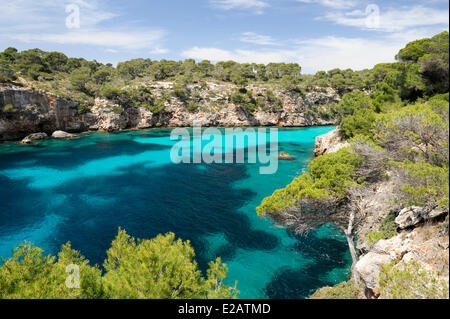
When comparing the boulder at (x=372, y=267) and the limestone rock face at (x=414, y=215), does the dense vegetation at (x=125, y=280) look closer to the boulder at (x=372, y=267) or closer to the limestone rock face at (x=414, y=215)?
the boulder at (x=372, y=267)

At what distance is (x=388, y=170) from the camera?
11.4 meters

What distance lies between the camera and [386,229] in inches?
404

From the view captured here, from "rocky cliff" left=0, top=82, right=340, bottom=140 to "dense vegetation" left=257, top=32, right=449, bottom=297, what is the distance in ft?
160

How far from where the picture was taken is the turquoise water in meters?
13.1

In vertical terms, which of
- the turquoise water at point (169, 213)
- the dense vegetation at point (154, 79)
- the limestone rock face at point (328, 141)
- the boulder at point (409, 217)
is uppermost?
the dense vegetation at point (154, 79)

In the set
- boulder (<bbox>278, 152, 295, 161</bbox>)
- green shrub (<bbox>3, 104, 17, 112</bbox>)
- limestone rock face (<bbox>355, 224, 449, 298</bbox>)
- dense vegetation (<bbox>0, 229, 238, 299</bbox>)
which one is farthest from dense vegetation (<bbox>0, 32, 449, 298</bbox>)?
green shrub (<bbox>3, 104, 17, 112</bbox>)

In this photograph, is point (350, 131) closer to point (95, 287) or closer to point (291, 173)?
point (291, 173)

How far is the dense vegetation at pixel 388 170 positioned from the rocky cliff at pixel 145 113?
4884 centimetres

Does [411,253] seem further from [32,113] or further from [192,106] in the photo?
[192,106]

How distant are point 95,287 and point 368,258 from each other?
9.12m

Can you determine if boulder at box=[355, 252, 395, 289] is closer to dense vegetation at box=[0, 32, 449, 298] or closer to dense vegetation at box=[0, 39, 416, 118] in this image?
dense vegetation at box=[0, 32, 449, 298]

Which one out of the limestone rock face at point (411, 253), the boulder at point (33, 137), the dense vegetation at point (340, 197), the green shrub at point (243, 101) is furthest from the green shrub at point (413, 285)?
the green shrub at point (243, 101)

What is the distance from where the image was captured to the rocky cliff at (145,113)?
138 ft
